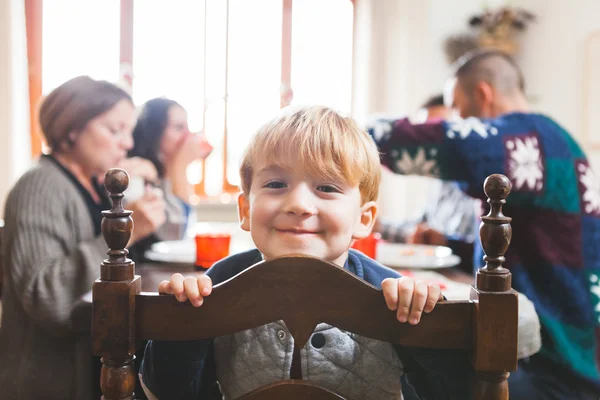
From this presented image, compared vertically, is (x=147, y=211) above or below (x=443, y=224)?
above

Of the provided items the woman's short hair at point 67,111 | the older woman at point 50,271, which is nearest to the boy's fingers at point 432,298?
the older woman at point 50,271

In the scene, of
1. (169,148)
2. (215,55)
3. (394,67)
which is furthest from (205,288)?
(394,67)

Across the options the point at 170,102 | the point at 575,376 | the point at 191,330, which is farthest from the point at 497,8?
the point at 191,330

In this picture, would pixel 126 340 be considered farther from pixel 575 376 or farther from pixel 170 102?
pixel 170 102

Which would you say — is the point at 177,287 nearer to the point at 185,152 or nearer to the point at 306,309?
the point at 306,309

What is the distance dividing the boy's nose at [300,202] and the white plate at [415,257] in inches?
29.2

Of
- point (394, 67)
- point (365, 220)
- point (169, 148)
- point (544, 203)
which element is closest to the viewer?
point (365, 220)

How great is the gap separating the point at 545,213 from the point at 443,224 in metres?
1.11

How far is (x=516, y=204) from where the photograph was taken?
1.42 metres

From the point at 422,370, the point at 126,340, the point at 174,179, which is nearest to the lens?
the point at 126,340

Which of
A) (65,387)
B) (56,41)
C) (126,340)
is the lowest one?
(65,387)

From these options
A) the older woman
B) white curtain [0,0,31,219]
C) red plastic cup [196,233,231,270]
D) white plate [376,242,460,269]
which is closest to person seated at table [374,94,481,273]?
white plate [376,242,460,269]

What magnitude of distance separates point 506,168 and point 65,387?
1.14 m

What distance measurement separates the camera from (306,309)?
2.03 ft
